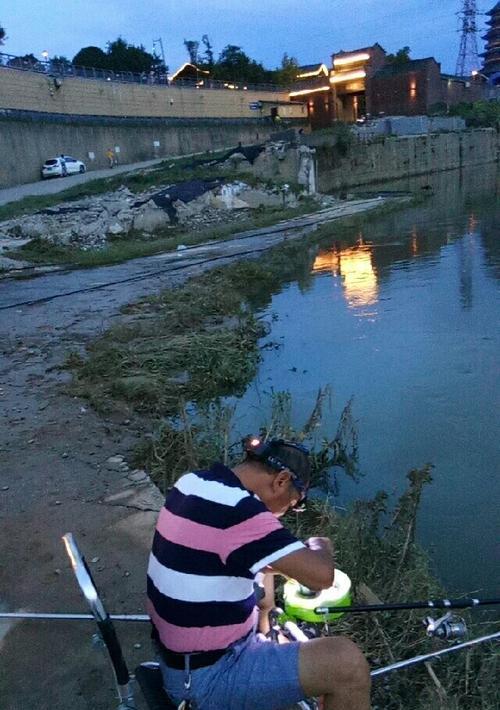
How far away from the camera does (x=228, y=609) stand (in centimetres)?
206

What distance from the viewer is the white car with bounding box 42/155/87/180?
1286 inches

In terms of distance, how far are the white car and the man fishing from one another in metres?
33.5

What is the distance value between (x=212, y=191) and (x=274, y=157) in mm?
6637

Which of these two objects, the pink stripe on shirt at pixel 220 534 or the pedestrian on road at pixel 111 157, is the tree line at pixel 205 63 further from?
the pink stripe on shirt at pixel 220 534

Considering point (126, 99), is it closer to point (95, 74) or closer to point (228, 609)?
point (95, 74)

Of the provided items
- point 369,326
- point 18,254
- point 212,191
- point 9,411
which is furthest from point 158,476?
point 212,191

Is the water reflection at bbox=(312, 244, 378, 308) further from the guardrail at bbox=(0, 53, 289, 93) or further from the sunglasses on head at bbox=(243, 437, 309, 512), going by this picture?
the guardrail at bbox=(0, 53, 289, 93)

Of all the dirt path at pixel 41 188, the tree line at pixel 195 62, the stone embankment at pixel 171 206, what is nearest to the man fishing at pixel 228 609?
the stone embankment at pixel 171 206

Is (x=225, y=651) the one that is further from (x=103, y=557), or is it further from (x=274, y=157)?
(x=274, y=157)

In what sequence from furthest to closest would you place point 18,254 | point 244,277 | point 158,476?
point 18,254 < point 244,277 < point 158,476

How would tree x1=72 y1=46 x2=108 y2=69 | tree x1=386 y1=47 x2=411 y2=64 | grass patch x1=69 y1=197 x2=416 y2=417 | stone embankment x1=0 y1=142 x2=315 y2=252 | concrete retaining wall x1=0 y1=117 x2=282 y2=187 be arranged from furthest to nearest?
tree x1=386 y1=47 x2=411 y2=64, tree x1=72 y1=46 x2=108 y2=69, concrete retaining wall x1=0 y1=117 x2=282 y2=187, stone embankment x1=0 y1=142 x2=315 y2=252, grass patch x1=69 y1=197 x2=416 y2=417

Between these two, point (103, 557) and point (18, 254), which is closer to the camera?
point (103, 557)

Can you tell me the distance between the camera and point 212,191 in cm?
2462

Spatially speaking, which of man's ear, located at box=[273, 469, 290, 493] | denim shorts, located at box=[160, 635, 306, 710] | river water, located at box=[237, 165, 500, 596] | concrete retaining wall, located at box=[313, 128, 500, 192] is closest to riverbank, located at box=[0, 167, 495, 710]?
denim shorts, located at box=[160, 635, 306, 710]
